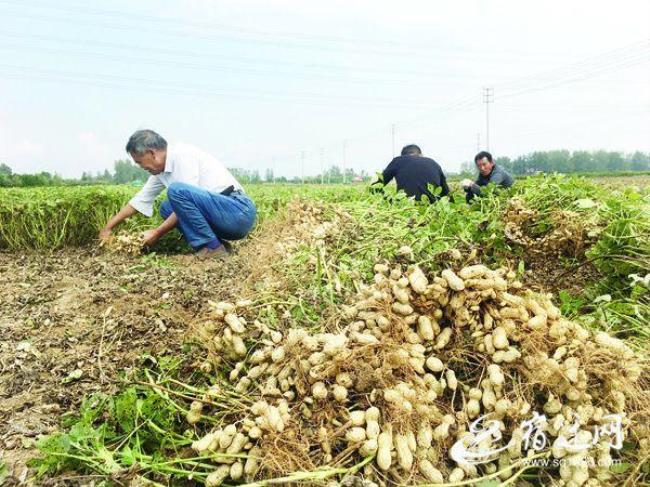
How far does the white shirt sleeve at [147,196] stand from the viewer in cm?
570

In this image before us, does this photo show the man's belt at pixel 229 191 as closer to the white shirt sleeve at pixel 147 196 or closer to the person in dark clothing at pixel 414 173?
the white shirt sleeve at pixel 147 196

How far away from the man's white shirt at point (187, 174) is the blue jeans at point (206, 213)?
19 centimetres

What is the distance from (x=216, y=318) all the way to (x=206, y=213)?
3.39 meters

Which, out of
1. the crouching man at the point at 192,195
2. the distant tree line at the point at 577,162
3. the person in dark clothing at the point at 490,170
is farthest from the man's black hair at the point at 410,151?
A: the distant tree line at the point at 577,162

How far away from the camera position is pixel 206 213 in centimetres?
533

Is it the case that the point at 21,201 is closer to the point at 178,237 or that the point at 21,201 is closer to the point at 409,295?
the point at 178,237

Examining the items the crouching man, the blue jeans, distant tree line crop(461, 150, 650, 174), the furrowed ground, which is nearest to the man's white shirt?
the crouching man

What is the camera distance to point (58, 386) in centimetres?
Result: 238

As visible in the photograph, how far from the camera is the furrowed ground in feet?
5.88

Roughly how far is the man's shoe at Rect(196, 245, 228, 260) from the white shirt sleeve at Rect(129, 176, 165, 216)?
90 cm

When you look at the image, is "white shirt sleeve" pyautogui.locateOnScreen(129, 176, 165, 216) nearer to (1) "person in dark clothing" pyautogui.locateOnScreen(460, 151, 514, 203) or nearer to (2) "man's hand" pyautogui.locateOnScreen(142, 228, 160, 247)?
(2) "man's hand" pyautogui.locateOnScreen(142, 228, 160, 247)

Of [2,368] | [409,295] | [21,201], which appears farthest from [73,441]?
[21,201]

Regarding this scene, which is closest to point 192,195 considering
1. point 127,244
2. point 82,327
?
point 127,244

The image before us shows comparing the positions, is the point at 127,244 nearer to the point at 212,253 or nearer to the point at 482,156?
the point at 212,253
